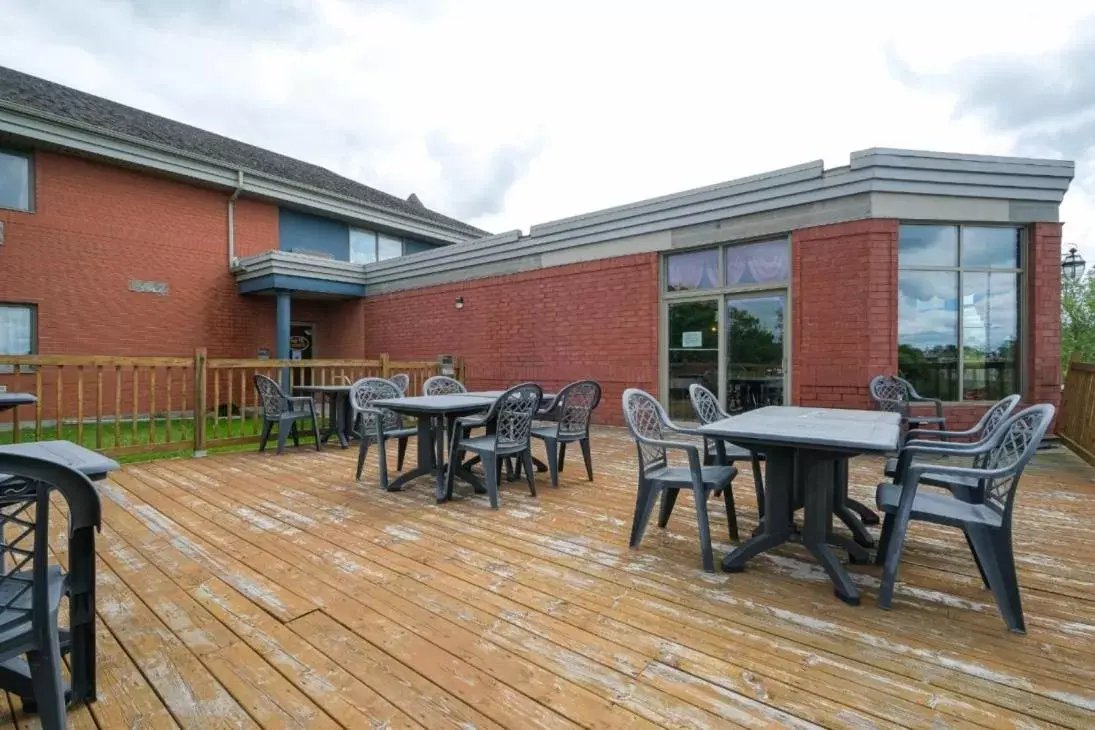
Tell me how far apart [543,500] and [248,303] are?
11.0m

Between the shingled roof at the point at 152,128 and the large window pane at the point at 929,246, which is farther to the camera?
the shingled roof at the point at 152,128

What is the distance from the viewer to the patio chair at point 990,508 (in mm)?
2102

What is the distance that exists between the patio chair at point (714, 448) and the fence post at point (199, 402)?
5.95 meters

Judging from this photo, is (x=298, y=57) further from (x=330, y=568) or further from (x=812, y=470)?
(x=812, y=470)

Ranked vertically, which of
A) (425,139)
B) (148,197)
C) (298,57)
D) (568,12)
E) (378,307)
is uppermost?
(425,139)

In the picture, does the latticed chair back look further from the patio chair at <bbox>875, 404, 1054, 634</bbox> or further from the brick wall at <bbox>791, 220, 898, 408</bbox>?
the brick wall at <bbox>791, 220, 898, 408</bbox>

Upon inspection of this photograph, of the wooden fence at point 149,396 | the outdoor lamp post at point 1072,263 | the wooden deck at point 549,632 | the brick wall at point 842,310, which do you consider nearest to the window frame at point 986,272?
the brick wall at point 842,310

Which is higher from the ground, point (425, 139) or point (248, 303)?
point (425, 139)

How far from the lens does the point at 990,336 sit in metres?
6.36

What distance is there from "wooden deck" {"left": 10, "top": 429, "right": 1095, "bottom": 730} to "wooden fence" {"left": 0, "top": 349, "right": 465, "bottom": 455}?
2806 mm

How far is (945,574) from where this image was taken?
267 centimetres

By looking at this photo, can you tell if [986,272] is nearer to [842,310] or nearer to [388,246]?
[842,310]

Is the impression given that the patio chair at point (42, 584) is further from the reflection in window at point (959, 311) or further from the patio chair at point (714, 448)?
the reflection in window at point (959, 311)

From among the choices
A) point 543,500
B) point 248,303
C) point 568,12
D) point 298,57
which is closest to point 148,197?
point 248,303
